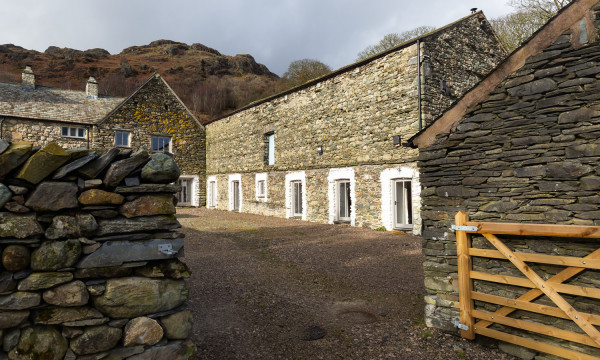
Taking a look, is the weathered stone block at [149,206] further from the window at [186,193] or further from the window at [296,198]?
the window at [186,193]

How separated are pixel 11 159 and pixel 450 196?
482cm

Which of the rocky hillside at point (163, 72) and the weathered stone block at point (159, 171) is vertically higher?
the rocky hillside at point (163, 72)

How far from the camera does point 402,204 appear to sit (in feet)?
37.4

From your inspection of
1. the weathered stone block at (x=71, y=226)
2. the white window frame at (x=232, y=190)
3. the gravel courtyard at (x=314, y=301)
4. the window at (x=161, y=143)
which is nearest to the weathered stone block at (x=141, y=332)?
the weathered stone block at (x=71, y=226)

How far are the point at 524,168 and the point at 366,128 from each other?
27.8ft

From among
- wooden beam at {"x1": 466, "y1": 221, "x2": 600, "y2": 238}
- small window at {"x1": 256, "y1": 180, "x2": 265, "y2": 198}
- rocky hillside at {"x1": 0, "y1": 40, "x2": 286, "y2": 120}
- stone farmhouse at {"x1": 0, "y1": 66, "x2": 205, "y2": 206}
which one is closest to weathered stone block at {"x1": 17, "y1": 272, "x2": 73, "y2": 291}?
wooden beam at {"x1": 466, "y1": 221, "x2": 600, "y2": 238}

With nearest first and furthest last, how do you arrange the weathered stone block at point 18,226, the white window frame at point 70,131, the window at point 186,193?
the weathered stone block at point 18,226
the white window frame at point 70,131
the window at point 186,193

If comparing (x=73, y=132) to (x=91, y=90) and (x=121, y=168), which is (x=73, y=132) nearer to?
(x=91, y=90)

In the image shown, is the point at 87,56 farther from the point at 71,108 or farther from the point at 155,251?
the point at 155,251

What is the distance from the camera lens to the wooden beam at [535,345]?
345 cm

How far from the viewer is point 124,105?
20781 mm

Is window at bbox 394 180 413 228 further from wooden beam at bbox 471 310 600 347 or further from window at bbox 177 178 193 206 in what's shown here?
window at bbox 177 178 193 206

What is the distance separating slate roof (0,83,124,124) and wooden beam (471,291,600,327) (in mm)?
22319

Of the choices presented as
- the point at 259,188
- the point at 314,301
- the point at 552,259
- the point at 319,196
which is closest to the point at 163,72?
the point at 259,188
